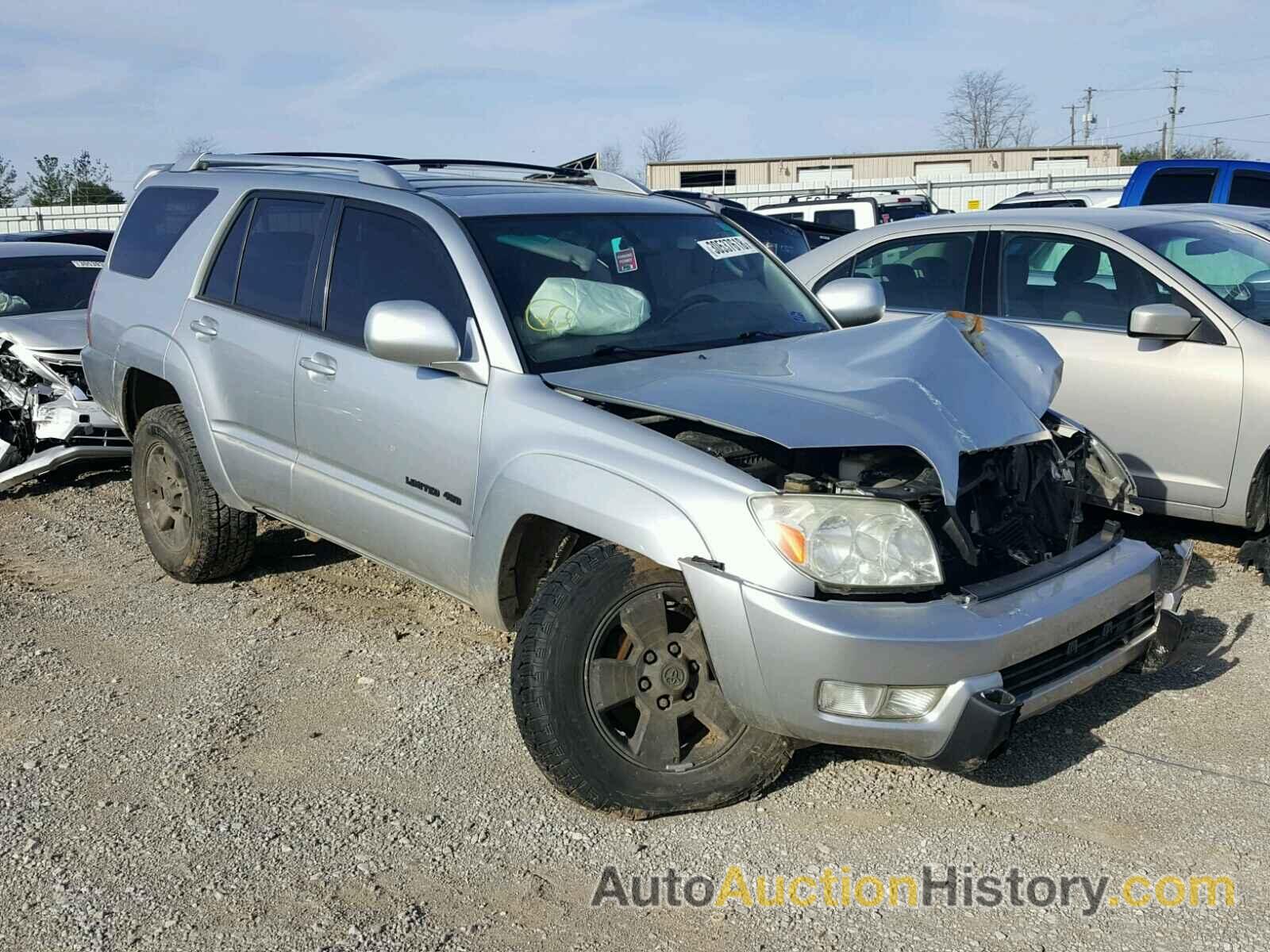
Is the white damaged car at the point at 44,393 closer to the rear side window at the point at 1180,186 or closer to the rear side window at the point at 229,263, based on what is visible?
the rear side window at the point at 229,263

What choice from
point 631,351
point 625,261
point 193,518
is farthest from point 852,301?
point 193,518

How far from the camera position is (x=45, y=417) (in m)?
7.68

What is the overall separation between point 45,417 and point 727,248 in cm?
487

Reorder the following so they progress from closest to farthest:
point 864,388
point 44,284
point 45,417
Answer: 1. point 864,388
2. point 45,417
3. point 44,284

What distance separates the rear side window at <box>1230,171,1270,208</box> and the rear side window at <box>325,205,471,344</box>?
30.2ft

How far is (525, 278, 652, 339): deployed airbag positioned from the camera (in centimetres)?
418

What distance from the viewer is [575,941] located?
119 inches

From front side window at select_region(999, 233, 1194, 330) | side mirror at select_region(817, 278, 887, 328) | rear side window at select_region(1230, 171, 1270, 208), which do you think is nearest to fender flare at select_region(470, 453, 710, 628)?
side mirror at select_region(817, 278, 887, 328)

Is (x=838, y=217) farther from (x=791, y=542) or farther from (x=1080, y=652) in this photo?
(x=791, y=542)

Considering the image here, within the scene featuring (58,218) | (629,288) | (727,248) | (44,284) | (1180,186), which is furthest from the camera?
(58,218)

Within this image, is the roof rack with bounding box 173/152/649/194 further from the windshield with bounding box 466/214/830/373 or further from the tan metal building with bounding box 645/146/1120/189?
the tan metal building with bounding box 645/146/1120/189

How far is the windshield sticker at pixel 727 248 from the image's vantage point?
4844 mm

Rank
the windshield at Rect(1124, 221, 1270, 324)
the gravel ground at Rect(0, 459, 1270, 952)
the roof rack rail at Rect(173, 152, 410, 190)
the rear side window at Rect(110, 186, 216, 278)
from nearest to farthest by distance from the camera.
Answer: the gravel ground at Rect(0, 459, 1270, 952)
the roof rack rail at Rect(173, 152, 410, 190)
the rear side window at Rect(110, 186, 216, 278)
the windshield at Rect(1124, 221, 1270, 324)

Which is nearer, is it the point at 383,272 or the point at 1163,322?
the point at 383,272
